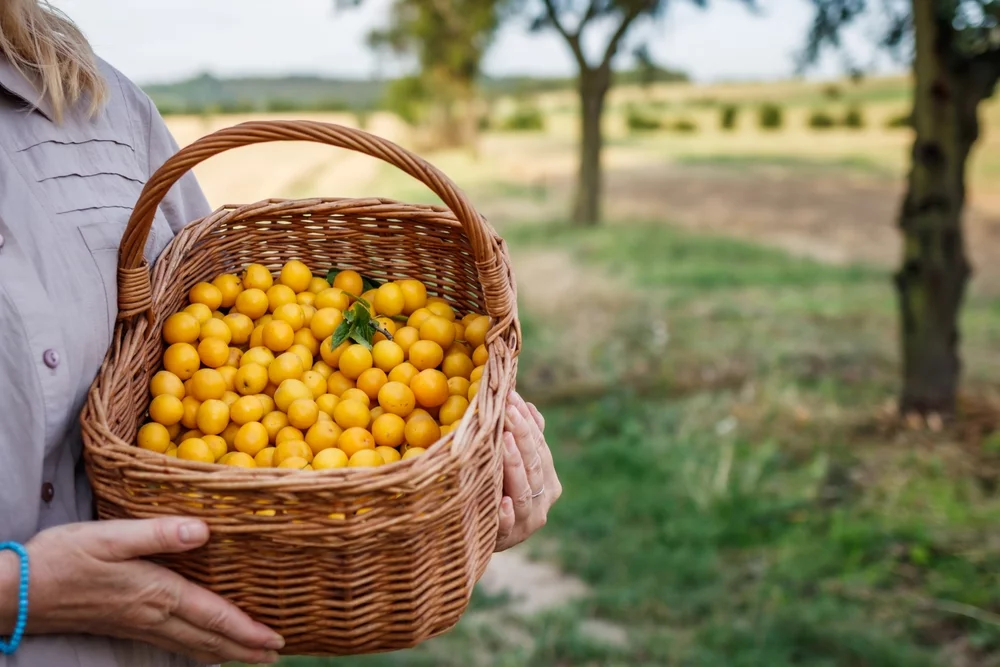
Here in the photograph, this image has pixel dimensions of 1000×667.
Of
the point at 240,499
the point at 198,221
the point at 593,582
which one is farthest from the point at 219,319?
the point at 593,582

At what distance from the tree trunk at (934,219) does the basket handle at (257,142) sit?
13.5 feet

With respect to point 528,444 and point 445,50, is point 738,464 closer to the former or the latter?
point 528,444

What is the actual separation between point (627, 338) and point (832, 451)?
7.78 feet

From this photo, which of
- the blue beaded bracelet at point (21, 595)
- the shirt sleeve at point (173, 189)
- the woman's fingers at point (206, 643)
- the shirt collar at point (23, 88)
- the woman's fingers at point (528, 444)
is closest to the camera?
the blue beaded bracelet at point (21, 595)

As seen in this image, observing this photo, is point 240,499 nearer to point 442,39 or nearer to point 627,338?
point 627,338

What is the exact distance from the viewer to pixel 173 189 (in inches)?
67.1

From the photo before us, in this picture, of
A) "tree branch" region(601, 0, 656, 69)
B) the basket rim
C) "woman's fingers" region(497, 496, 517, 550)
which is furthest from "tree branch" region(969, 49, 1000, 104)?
"tree branch" region(601, 0, 656, 69)

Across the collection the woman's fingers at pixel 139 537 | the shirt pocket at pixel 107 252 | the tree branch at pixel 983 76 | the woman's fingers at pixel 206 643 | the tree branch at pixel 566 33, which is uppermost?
the tree branch at pixel 566 33

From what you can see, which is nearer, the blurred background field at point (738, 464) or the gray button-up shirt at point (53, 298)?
the gray button-up shirt at point (53, 298)

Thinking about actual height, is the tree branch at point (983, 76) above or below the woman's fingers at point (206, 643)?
above

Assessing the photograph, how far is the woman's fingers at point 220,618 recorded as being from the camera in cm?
124

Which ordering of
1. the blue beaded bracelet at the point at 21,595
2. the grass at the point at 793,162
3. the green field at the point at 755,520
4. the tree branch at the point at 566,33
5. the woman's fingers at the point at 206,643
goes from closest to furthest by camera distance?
the blue beaded bracelet at the point at 21,595, the woman's fingers at the point at 206,643, the green field at the point at 755,520, the tree branch at the point at 566,33, the grass at the point at 793,162

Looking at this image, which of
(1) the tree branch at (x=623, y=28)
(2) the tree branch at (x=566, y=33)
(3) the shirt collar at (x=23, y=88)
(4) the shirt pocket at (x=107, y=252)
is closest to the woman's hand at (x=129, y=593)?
(4) the shirt pocket at (x=107, y=252)

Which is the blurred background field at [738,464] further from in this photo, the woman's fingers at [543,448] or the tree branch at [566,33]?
the woman's fingers at [543,448]
